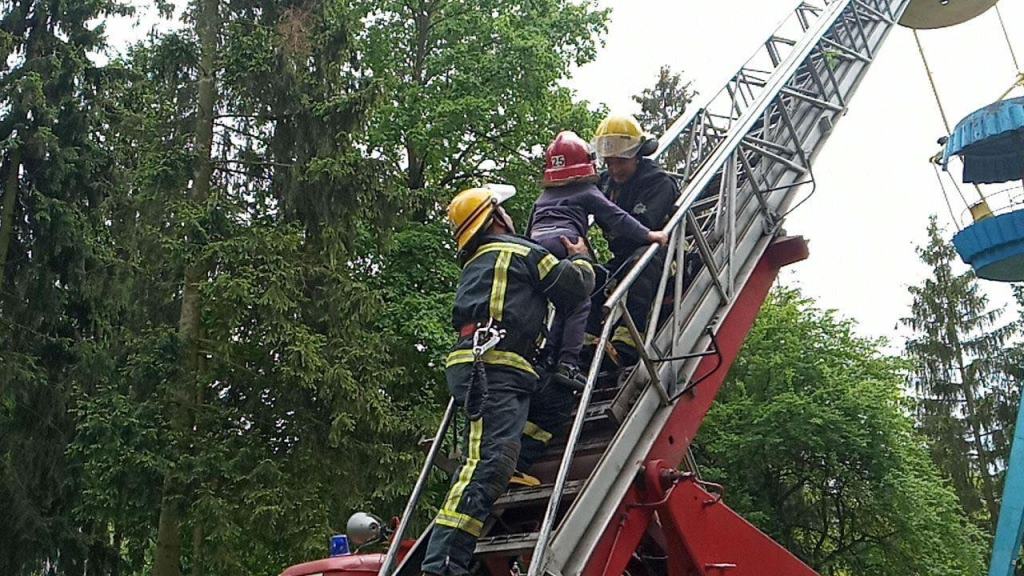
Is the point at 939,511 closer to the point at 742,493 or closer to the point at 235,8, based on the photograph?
the point at 742,493

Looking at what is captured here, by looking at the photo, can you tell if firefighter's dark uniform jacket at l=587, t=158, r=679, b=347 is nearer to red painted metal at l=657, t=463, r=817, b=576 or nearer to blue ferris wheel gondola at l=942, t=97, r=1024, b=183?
red painted metal at l=657, t=463, r=817, b=576

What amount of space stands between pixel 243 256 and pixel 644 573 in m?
8.35

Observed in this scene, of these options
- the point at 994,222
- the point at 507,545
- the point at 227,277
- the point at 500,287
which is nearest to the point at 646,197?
the point at 500,287

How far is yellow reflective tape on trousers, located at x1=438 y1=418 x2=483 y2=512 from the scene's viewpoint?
380 cm

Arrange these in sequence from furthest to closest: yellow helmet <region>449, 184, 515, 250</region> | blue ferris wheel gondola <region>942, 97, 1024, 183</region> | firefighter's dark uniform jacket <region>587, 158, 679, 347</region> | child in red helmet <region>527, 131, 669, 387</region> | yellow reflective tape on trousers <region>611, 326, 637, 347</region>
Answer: blue ferris wheel gondola <region>942, 97, 1024, 183</region>, firefighter's dark uniform jacket <region>587, 158, 679, 347</region>, yellow reflective tape on trousers <region>611, 326, 637, 347</region>, child in red helmet <region>527, 131, 669, 387</region>, yellow helmet <region>449, 184, 515, 250</region>

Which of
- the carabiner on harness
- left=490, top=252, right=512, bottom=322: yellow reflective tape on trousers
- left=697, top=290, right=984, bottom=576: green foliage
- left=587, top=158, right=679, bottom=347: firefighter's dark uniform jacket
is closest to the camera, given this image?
the carabiner on harness

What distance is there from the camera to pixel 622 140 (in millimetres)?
5680

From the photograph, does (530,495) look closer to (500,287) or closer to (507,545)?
(507,545)

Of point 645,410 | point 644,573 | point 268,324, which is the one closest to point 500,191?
point 645,410

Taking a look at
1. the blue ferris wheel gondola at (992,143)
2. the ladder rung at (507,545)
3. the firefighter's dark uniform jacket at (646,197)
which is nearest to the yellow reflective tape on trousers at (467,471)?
the ladder rung at (507,545)

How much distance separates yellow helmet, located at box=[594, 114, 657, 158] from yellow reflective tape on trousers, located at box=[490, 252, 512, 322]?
1.75 metres

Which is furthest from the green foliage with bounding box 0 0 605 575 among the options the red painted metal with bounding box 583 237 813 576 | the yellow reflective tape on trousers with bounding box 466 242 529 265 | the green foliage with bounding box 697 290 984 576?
the yellow reflective tape on trousers with bounding box 466 242 529 265

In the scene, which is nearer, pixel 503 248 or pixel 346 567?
pixel 503 248

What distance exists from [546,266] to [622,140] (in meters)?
1.70
